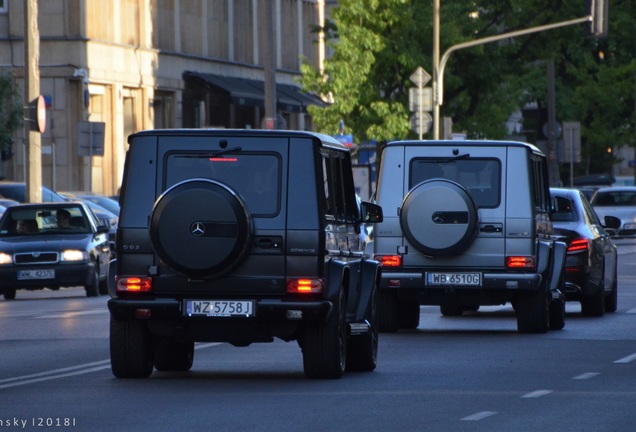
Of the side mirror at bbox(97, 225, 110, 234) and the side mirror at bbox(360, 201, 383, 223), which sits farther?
the side mirror at bbox(97, 225, 110, 234)

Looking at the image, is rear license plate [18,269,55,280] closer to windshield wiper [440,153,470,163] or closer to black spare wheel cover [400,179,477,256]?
black spare wheel cover [400,179,477,256]

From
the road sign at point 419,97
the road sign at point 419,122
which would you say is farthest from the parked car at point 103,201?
the road sign at point 419,97

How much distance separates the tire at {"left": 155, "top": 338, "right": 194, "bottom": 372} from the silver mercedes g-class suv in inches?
182

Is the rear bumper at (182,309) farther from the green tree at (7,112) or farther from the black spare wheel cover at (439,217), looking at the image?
the green tree at (7,112)

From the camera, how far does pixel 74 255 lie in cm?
2953

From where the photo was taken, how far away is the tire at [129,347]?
14.4 m

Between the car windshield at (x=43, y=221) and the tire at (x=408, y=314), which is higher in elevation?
the car windshield at (x=43, y=221)

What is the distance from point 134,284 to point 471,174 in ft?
21.0

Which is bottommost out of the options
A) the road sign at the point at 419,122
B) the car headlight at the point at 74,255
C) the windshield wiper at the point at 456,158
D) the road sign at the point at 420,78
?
the car headlight at the point at 74,255

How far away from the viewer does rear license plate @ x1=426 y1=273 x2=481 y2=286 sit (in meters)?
20.0

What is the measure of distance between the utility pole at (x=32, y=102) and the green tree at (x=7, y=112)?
1347cm

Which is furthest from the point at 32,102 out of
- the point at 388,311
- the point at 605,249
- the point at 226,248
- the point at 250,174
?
the point at 226,248

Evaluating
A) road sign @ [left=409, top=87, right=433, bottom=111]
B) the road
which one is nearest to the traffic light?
road sign @ [left=409, top=87, right=433, bottom=111]

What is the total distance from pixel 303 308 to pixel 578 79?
67.6 meters
